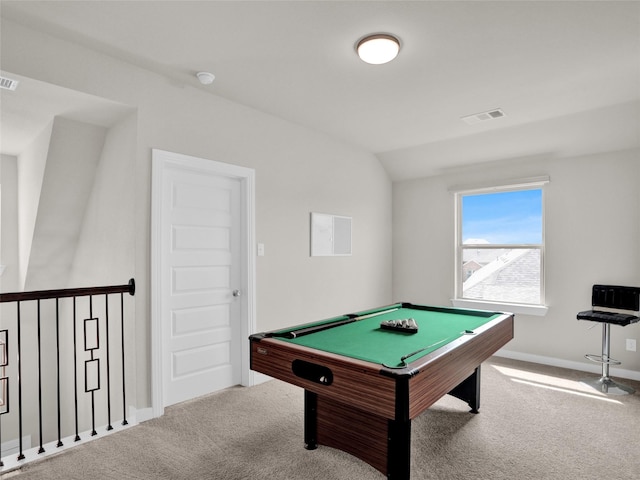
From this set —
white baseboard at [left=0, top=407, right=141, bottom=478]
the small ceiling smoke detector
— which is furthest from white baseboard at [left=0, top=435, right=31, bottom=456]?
the small ceiling smoke detector

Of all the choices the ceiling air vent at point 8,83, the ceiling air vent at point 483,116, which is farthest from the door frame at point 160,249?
the ceiling air vent at point 483,116

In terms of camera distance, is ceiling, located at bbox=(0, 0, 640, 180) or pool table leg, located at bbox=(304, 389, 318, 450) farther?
pool table leg, located at bbox=(304, 389, 318, 450)

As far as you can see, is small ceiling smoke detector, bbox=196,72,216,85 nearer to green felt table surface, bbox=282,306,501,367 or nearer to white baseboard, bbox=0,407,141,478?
green felt table surface, bbox=282,306,501,367

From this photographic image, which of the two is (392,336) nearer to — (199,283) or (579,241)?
(199,283)

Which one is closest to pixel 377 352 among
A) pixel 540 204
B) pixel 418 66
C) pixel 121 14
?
pixel 418 66

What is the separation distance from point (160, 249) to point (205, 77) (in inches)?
54.4

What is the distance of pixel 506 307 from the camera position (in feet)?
14.7

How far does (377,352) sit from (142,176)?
217 cm

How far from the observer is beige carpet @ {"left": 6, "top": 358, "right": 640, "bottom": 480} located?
2.15 metres

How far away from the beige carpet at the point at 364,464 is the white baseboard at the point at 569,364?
54 centimetres

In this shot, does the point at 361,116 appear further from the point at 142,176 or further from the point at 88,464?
the point at 88,464

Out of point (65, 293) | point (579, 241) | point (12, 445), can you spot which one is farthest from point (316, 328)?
point (12, 445)

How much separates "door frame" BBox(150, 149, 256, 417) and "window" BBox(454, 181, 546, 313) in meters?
2.89

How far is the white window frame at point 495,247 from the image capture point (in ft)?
14.2
